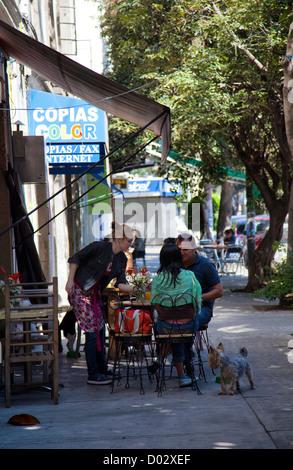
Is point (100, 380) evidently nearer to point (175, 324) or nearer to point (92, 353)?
point (92, 353)

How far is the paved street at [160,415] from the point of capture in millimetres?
4945

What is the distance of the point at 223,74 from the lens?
13758mm

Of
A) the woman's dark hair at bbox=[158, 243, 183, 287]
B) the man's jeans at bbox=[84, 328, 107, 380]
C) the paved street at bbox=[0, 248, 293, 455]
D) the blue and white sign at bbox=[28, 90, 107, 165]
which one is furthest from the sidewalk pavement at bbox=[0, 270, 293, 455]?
the blue and white sign at bbox=[28, 90, 107, 165]

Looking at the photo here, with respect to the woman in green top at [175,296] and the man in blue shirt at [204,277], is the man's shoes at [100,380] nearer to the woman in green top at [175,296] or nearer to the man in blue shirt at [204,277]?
the woman in green top at [175,296]

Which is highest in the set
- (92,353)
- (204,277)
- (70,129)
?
(70,129)

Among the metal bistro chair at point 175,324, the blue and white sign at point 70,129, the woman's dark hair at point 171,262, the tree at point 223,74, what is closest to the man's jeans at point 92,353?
the metal bistro chair at point 175,324

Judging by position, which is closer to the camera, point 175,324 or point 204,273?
point 175,324

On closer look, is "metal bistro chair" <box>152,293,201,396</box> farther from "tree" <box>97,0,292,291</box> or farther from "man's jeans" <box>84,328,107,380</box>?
"tree" <box>97,0,292,291</box>

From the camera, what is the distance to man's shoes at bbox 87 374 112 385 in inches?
287

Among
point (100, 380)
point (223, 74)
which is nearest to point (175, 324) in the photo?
point (100, 380)

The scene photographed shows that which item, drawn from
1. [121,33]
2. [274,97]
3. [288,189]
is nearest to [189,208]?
[121,33]

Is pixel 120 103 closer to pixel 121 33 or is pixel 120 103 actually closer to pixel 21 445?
pixel 21 445

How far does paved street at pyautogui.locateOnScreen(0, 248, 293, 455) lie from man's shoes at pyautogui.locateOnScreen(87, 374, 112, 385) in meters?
0.09

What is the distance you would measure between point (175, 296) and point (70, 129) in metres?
6.01
